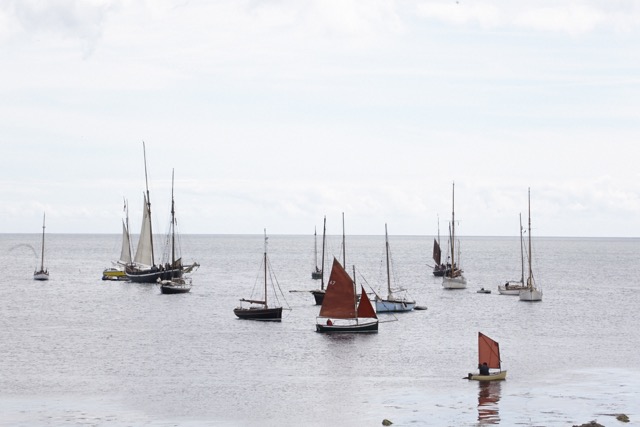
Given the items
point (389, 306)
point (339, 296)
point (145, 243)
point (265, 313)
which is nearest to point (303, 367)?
point (339, 296)

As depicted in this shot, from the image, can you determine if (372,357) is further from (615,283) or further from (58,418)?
(615,283)

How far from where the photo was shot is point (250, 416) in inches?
2242

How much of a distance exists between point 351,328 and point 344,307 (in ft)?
→ 7.12

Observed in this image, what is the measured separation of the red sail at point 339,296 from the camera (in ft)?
300

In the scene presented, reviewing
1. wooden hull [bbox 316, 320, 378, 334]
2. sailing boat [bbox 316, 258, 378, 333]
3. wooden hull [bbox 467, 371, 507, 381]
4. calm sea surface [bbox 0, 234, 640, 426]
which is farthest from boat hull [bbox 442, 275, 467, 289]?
wooden hull [bbox 467, 371, 507, 381]

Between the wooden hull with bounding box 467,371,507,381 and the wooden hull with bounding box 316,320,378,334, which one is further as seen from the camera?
the wooden hull with bounding box 316,320,378,334

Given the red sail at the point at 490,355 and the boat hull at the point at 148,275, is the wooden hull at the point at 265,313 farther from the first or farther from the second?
the boat hull at the point at 148,275

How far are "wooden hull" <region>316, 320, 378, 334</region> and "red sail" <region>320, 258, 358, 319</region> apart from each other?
3.45ft

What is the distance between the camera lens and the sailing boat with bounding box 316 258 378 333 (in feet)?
301

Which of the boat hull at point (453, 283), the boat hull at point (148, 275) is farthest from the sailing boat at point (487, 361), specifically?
the boat hull at point (148, 275)

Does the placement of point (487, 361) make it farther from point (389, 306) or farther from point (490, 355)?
point (389, 306)

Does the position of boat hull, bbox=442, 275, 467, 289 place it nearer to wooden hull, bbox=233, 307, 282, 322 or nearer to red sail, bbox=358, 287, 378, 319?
wooden hull, bbox=233, 307, 282, 322

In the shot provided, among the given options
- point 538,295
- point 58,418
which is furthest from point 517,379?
point 538,295

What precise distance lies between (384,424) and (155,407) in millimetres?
14891
